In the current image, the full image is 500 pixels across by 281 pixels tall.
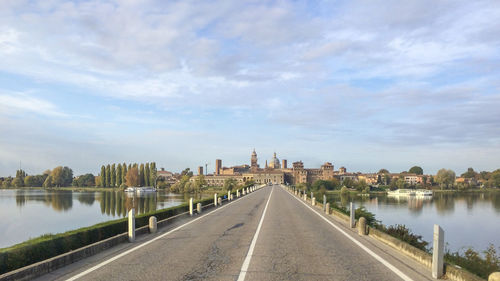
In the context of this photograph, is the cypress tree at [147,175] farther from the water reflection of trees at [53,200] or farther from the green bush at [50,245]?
the green bush at [50,245]

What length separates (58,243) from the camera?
10789mm

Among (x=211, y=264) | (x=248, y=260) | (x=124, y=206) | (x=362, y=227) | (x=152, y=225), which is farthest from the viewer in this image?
(x=124, y=206)

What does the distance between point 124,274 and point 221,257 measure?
111 inches

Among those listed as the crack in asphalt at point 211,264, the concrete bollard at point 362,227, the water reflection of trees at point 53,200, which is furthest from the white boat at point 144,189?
the crack in asphalt at point 211,264

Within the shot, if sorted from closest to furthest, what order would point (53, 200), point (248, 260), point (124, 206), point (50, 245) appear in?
1. point (248, 260)
2. point (50, 245)
3. point (124, 206)
4. point (53, 200)

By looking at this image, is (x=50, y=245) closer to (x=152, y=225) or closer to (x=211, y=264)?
(x=211, y=264)

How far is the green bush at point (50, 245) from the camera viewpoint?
29.2 ft

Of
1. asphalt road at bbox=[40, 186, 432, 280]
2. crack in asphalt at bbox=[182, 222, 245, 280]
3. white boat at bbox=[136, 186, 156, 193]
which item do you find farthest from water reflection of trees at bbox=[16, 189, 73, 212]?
crack in asphalt at bbox=[182, 222, 245, 280]

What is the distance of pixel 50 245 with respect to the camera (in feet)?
34.1

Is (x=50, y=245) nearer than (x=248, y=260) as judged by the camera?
No

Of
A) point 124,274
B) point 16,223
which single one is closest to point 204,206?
point 124,274

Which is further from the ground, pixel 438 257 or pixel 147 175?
pixel 438 257

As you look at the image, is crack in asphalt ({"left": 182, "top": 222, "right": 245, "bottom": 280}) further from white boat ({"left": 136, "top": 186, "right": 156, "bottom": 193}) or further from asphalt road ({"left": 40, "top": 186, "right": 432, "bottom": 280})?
white boat ({"left": 136, "top": 186, "right": 156, "bottom": 193})

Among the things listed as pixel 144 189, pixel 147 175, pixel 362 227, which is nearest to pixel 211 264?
pixel 362 227
